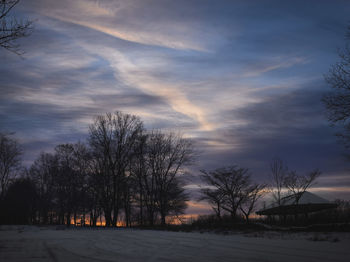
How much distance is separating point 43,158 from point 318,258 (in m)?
64.5

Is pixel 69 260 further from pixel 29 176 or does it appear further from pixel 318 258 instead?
pixel 29 176

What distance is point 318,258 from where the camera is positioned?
5992 millimetres

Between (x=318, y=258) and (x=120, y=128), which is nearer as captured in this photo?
(x=318, y=258)

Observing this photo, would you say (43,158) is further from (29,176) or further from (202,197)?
(202,197)

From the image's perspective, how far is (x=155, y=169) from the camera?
48.9 meters

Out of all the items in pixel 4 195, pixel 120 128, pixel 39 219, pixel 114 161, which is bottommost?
pixel 39 219

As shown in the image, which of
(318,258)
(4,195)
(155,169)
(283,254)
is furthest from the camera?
(4,195)

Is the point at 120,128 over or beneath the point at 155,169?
over

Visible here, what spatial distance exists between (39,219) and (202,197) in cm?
4549

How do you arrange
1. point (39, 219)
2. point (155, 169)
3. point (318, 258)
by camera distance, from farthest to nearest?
point (39, 219)
point (155, 169)
point (318, 258)

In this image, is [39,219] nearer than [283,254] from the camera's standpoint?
No

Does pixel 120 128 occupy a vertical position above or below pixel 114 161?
above

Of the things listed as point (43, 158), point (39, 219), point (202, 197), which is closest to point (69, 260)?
point (202, 197)

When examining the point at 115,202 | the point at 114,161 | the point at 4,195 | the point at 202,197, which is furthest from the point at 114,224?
the point at 4,195
